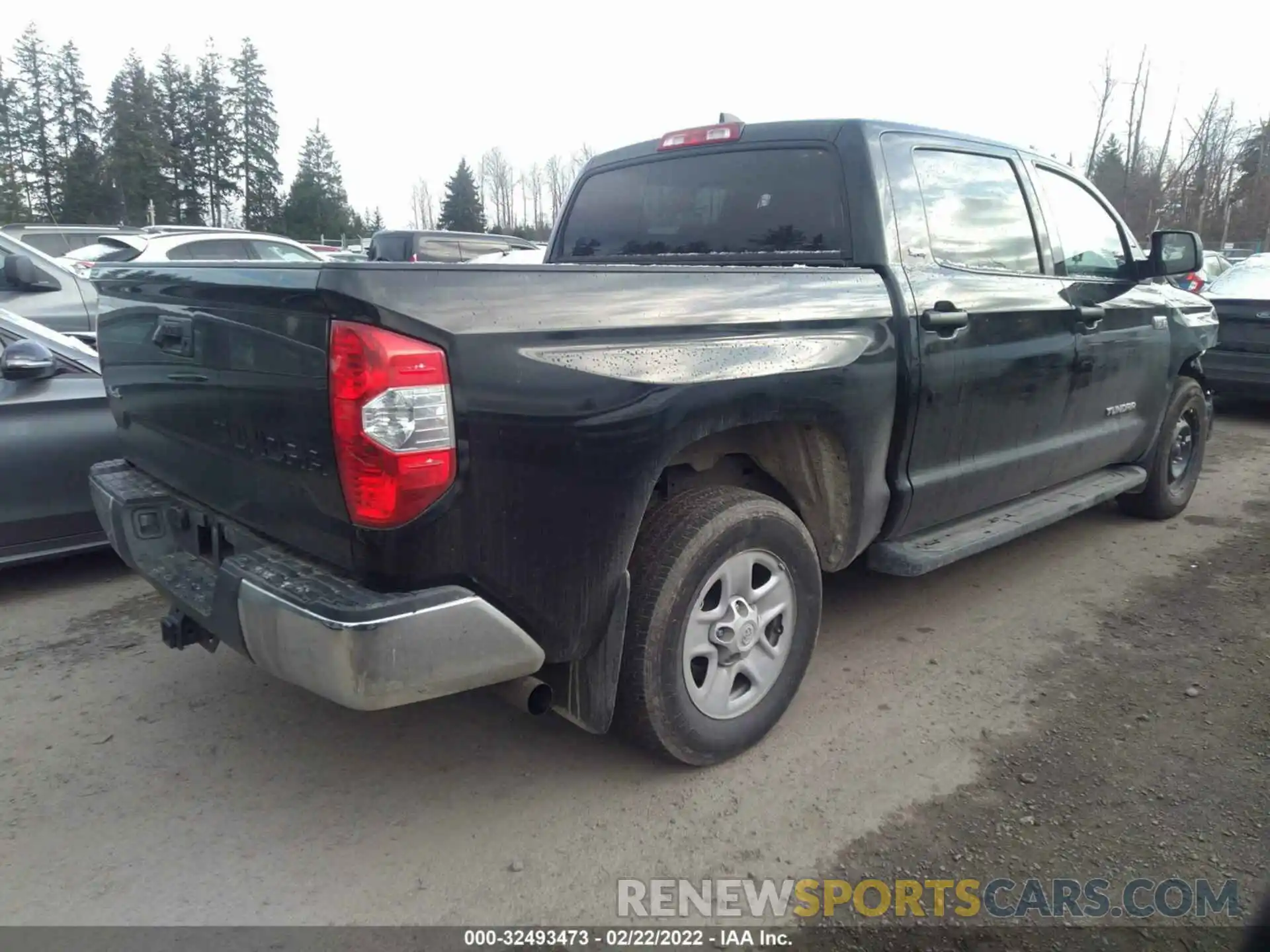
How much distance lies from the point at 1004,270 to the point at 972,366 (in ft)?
2.00

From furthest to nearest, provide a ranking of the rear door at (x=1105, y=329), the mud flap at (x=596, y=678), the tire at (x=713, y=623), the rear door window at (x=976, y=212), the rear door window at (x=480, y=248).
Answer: the rear door window at (x=480, y=248) → the rear door at (x=1105, y=329) → the rear door window at (x=976, y=212) → the tire at (x=713, y=623) → the mud flap at (x=596, y=678)

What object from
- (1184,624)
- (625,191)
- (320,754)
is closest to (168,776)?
(320,754)

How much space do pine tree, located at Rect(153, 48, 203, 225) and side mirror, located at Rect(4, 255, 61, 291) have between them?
48.3 meters

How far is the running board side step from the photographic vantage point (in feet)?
11.6

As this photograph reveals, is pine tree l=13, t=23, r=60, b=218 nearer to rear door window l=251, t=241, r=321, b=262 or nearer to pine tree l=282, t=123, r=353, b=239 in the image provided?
pine tree l=282, t=123, r=353, b=239

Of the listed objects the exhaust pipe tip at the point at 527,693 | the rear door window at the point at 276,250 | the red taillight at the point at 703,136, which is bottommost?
the exhaust pipe tip at the point at 527,693

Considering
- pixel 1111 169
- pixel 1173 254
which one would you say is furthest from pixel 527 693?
pixel 1111 169

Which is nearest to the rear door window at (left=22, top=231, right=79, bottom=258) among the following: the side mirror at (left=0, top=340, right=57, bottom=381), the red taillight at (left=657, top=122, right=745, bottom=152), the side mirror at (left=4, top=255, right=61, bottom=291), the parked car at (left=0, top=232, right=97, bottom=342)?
the parked car at (left=0, top=232, right=97, bottom=342)

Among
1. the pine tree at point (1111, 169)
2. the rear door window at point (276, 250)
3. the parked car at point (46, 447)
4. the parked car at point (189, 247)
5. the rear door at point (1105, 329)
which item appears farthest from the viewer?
the pine tree at point (1111, 169)

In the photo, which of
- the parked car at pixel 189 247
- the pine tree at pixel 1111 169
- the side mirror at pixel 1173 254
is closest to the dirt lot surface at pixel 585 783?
the side mirror at pixel 1173 254

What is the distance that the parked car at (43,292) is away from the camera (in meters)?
6.93

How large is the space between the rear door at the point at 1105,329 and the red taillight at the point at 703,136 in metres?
1.52

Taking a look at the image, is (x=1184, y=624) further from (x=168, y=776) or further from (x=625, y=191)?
(x=168, y=776)

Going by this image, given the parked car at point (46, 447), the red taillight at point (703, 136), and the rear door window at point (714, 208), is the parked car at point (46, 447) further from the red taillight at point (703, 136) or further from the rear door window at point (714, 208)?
the red taillight at point (703, 136)
